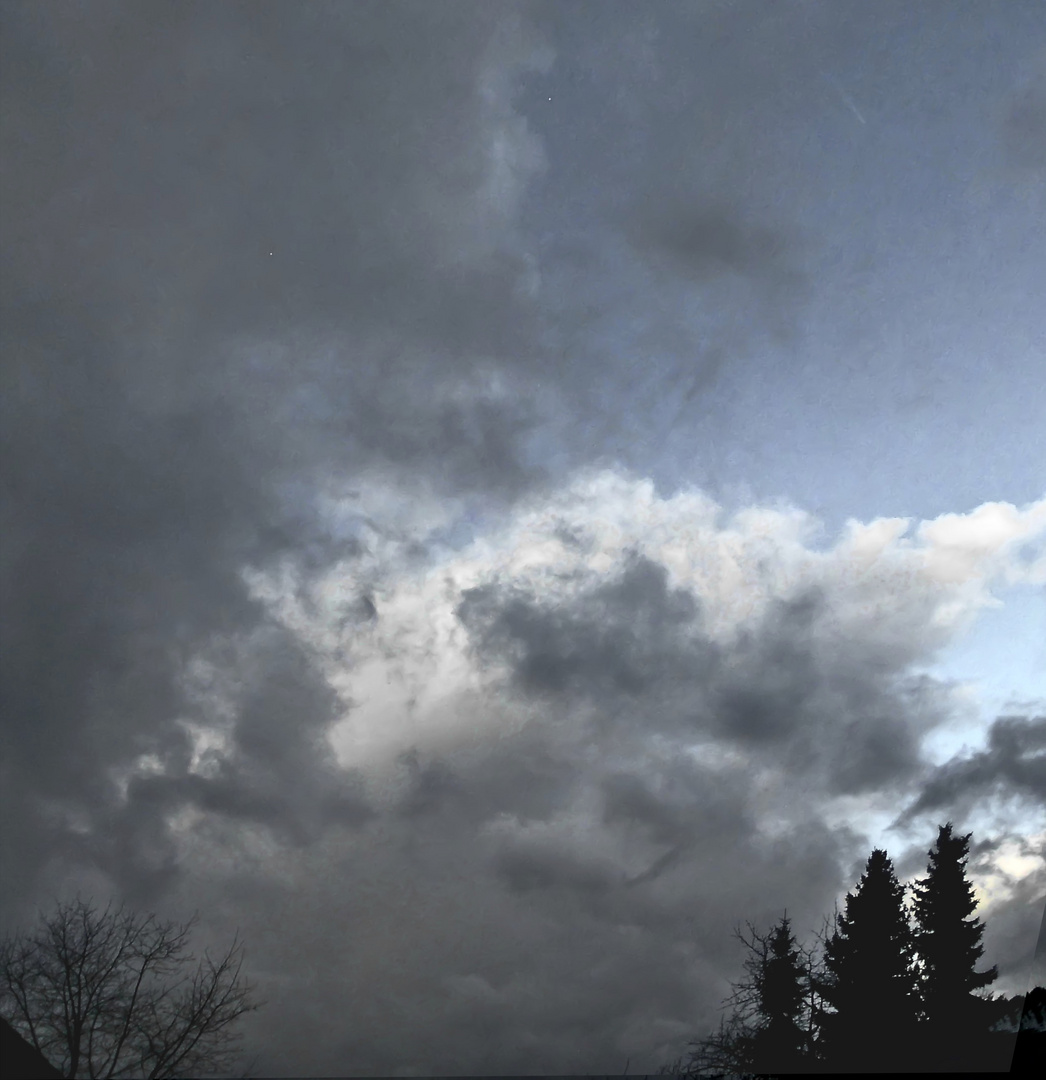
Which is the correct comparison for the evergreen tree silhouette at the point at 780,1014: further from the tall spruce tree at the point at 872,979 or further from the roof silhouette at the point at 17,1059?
the roof silhouette at the point at 17,1059

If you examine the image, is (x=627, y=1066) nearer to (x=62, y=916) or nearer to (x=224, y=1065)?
(x=224, y=1065)

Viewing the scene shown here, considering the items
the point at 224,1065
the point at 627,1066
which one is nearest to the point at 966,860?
the point at 627,1066

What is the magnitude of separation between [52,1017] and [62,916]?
19.5 feet

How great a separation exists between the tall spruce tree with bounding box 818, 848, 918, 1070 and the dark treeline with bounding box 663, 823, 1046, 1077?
0.17ft

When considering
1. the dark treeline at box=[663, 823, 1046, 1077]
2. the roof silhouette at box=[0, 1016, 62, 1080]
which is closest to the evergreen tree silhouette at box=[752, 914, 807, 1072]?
the dark treeline at box=[663, 823, 1046, 1077]

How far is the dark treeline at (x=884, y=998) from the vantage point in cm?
4284

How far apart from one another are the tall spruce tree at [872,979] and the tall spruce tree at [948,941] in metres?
0.95

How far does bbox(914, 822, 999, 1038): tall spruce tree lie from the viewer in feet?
148

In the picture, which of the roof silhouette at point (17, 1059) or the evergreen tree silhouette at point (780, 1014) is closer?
the roof silhouette at point (17, 1059)

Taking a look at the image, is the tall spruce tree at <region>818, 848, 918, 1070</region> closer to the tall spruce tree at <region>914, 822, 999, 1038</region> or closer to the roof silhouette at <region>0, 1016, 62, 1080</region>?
the tall spruce tree at <region>914, 822, 999, 1038</region>

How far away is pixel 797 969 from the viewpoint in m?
47.4

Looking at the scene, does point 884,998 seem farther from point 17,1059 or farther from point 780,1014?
point 17,1059

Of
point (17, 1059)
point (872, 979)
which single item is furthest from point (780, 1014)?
point (17, 1059)

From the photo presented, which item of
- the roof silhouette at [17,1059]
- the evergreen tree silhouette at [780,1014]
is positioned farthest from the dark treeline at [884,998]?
the roof silhouette at [17,1059]
